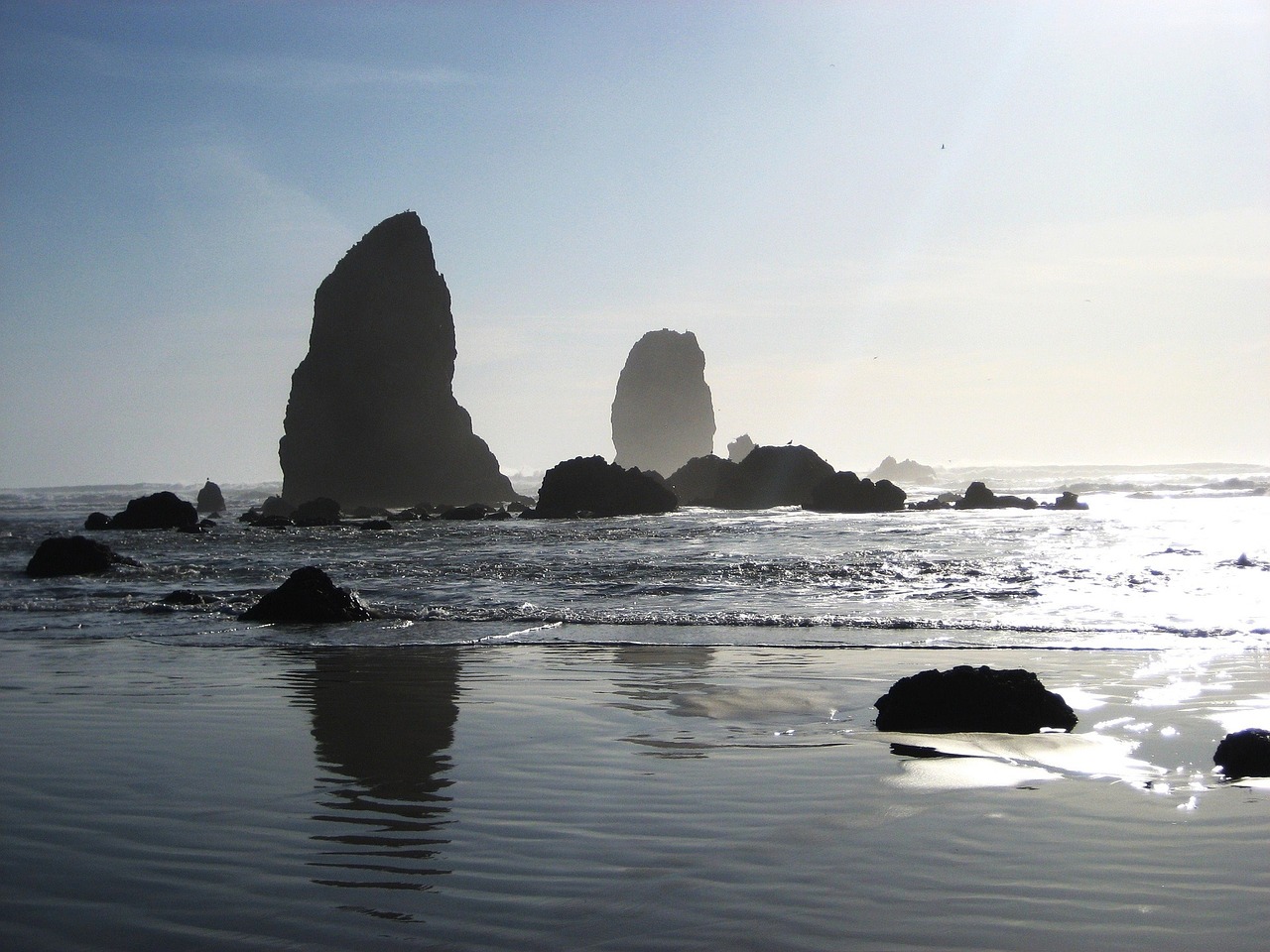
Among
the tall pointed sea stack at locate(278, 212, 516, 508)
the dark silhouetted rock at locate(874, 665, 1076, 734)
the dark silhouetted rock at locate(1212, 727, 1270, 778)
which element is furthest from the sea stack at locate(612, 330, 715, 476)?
the dark silhouetted rock at locate(1212, 727, 1270, 778)

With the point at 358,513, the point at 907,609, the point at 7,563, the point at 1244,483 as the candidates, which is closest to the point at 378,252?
the point at 358,513

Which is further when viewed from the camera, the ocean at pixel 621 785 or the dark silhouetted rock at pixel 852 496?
the dark silhouetted rock at pixel 852 496

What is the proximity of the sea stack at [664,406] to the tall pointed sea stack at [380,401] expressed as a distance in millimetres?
55616

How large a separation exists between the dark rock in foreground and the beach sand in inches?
1481

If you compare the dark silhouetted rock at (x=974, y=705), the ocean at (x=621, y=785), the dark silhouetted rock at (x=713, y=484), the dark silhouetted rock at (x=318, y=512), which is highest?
the dark silhouetted rock at (x=713, y=484)

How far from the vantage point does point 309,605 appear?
47.1 ft

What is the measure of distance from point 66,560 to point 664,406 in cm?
11234

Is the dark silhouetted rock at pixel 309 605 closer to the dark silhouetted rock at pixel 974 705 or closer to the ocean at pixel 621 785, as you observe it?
the ocean at pixel 621 785

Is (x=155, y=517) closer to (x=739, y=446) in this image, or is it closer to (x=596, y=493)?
(x=596, y=493)

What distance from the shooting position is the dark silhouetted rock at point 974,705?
690 cm

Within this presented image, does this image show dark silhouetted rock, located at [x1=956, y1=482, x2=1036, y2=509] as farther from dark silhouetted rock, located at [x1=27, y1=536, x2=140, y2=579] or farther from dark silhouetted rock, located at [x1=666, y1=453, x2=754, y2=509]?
dark silhouetted rock, located at [x1=27, y1=536, x2=140, y2=579]

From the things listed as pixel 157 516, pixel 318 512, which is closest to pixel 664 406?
pixel 318 512

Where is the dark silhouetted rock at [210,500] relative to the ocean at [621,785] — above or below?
above

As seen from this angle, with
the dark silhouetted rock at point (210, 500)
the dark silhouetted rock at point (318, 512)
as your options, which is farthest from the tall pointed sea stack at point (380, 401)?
the dark silhouetted rock at point (318, 512)
